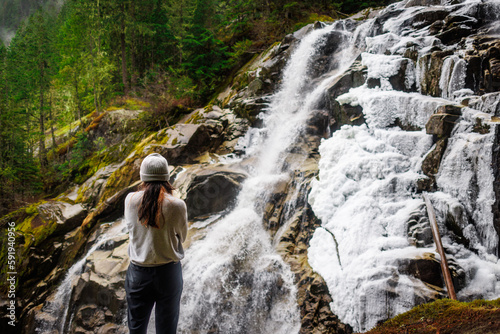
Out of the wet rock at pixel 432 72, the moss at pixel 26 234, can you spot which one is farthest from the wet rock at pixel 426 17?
the moss at pixel 26 234

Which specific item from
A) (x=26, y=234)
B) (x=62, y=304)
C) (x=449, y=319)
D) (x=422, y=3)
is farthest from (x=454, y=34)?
(x=26, y=234)

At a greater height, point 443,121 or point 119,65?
point 119,65

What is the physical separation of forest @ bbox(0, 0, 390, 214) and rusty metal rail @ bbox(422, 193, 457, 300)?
1237 cm

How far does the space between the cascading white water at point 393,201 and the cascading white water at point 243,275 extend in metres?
1.05

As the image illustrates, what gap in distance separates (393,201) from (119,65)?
23.6 m

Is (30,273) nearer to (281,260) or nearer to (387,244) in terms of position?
(281,260)

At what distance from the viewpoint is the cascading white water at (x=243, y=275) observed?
18.2ft

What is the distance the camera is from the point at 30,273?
904cm

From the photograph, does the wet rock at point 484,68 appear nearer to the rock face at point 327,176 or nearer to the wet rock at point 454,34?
the rock face at point 327,176

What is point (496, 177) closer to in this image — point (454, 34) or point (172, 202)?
point (172, 202)

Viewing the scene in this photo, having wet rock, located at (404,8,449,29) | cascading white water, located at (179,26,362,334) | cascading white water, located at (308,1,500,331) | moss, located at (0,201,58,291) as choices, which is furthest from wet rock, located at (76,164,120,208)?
wet rock, located at (404,8,449,29)

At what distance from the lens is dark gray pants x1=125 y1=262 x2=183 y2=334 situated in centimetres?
234

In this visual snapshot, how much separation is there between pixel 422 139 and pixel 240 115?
7.32 meters

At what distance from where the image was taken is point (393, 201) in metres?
5.74
